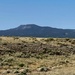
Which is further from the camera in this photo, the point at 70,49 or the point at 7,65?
the point at 70,49

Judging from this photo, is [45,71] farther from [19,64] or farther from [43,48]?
[43,48]

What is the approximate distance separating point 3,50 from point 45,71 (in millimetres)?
18616

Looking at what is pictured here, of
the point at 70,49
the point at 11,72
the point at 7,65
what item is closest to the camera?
the point at 11,72

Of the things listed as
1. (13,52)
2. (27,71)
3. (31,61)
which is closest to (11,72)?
(27,71)

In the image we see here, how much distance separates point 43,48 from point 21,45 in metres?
3.95

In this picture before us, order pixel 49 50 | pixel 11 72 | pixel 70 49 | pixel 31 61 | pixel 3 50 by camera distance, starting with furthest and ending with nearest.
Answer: pixel 70 49 → pixel 49 50 → pixel 3 50 → pixel 31 61 → pixel 11 72

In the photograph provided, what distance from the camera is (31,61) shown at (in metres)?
40.0

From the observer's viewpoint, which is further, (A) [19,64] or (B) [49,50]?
(B) [49,50]

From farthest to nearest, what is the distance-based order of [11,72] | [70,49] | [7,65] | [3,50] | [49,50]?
[70,49]
[49,50]
[3,50]
[7,65]
[11,72]

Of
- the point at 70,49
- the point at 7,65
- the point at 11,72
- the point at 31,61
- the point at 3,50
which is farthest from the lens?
the point at 70,49

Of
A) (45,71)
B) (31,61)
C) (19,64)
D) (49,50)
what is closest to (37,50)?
(49,50)

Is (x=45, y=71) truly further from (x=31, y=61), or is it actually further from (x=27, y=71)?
(x=31, y=61)

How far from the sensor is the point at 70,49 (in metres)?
56.5

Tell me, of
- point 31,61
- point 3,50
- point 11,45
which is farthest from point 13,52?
point 31,61
